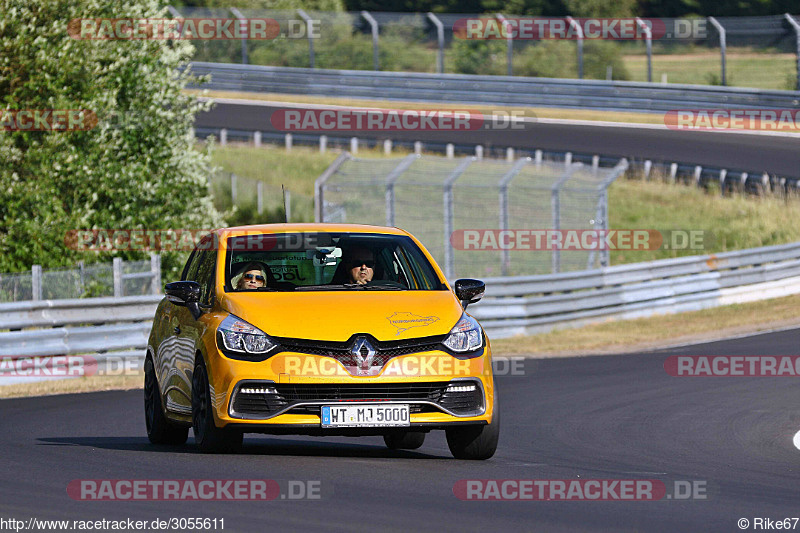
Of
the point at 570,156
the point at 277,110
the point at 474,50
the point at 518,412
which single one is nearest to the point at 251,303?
the point at 518,412

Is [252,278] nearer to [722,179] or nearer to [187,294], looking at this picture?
[187,294]

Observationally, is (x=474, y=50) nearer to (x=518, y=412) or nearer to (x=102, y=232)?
(x=102, y=232)


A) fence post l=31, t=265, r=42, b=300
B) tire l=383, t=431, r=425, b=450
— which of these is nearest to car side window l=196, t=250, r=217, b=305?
tire l=383, t=431, r=425, b=450

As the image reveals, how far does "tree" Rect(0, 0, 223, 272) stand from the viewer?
78.3 ft

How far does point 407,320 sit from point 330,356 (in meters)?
0.58

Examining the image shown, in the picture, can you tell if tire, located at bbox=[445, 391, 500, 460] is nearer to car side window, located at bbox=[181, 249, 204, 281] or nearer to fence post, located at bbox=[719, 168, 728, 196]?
car side window, located at bbox=[181, 249, 204, 281]

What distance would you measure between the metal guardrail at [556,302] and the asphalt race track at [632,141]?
9.28m

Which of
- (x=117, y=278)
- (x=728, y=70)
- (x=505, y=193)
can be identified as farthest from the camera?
(x=728, y=70)

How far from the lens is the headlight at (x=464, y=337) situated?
9.18m

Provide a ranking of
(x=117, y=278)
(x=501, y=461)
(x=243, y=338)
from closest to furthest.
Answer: (x=243, y=338) → (x=501, y=461) → (x=117, y=278)

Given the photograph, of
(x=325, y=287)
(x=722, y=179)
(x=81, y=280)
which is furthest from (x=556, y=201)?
(x=325, y=287)

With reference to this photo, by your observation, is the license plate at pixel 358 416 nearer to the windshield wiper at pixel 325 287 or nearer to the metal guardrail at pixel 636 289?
the windshield wiper at pixel 325 287

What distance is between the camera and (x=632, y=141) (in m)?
39.5

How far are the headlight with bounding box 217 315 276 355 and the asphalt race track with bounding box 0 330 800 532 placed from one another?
72 cm
